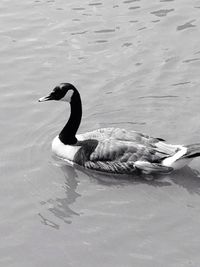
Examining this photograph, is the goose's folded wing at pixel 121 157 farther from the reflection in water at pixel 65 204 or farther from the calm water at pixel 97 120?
the reflection in water at pixel 65 204

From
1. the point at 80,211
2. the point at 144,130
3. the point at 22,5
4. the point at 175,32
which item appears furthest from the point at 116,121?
the point at 22,5

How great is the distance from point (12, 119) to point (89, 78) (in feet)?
6.61

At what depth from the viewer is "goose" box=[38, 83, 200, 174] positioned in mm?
11445

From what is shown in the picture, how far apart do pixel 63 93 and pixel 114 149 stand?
1.39m

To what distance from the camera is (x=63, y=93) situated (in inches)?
482

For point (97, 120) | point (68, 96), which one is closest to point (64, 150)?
point (68, 96)

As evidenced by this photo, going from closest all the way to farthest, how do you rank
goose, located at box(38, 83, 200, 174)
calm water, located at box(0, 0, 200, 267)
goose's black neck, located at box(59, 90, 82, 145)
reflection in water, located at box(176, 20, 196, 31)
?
calm water, located at box(0, 0, 200, 267)
goose, located at box(38, 83, 200, 174)
goose's black neck, located at box(59, 90, 82, 145)
reflection in water, located at box(176, 20, 196, 31)

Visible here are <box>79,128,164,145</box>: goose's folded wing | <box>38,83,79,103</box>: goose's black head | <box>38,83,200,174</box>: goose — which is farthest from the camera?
<box>38,83,79,103</box>: goose's black head

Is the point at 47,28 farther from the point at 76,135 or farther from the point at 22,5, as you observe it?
the point at 76,135

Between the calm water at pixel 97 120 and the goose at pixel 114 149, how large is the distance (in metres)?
0.21

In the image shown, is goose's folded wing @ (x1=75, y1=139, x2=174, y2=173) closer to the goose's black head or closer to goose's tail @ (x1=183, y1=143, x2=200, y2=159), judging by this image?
goose's tail @ (x1=183, y1=143, x2=200, y2=159)

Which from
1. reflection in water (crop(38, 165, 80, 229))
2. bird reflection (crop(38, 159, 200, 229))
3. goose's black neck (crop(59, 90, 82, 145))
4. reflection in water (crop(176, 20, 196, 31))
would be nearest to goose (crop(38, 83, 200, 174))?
goose's black neck (crop(59, 90, 82, 145))

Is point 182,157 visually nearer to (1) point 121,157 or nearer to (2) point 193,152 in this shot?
(2) point 193,152

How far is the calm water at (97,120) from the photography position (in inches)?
391
